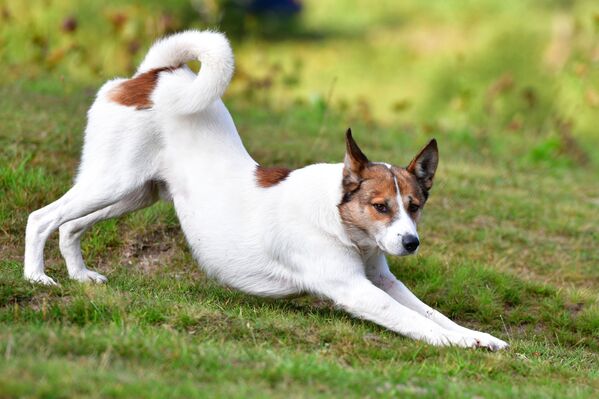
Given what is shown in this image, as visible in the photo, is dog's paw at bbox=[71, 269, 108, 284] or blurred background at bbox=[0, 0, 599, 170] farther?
blurred background at bbox=[0, 0, 599, 170]

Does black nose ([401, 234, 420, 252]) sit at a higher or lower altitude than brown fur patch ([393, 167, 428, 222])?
lower

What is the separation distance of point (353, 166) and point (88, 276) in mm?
2020

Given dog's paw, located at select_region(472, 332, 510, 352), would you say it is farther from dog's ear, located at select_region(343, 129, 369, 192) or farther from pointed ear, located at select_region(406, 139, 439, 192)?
dog's ear, located at select_region(343, 129, 369, 192)

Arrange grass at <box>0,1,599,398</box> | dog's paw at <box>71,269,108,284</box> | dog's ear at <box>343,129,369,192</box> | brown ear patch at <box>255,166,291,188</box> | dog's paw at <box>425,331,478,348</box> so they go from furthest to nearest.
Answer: dog's paw at <box>71,269,108,284</box> → brown ear patch at <box>255,166,291,188</box> → dog's ear at <box>343,129,369,192</box> → dog's paw at <box>425,331,478,348</box> → grass at <box>0,1,599,398</box>

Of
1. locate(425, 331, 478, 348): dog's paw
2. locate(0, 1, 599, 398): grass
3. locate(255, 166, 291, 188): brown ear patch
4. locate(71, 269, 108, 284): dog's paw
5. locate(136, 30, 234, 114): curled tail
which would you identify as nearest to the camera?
locate(0, 1, 599, 398): grass

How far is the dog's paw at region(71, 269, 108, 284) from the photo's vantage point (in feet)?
20.4

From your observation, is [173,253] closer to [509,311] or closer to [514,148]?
[509,311]

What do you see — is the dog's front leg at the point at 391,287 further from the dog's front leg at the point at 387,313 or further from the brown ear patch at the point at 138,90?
the brown ear patch at the point at 138,90

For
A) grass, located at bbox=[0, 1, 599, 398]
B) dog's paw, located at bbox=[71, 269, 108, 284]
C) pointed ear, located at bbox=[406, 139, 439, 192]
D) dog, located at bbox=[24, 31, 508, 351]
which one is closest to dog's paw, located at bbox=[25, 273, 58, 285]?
dog, located at bbox=[24, 31, 508, 351]

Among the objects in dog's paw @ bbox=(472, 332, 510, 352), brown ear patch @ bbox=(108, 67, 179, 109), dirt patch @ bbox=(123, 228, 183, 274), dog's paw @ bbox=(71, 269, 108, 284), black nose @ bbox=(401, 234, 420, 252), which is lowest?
dirt patch @ bbox=(123, 228, 183, 274)

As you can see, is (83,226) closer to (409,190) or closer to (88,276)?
(88,276)

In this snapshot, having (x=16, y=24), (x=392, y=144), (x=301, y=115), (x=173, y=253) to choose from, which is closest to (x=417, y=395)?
(x=173, y=253)

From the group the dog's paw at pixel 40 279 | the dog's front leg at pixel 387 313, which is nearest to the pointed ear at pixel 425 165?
the dog's front leg at pixel 387 313

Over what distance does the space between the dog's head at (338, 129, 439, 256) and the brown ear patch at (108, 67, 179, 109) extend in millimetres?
1427
